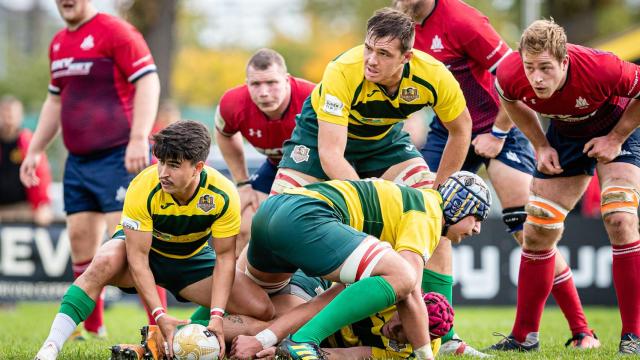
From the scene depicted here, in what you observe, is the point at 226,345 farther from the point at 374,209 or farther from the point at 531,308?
the point at 531,308

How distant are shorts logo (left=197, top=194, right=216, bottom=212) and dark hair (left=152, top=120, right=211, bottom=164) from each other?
0.25 metres

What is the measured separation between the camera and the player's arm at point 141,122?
7359mm

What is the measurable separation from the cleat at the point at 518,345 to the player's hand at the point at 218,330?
2102 millimetres

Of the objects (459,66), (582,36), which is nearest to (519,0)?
(582,36)

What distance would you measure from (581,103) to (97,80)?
3.73m

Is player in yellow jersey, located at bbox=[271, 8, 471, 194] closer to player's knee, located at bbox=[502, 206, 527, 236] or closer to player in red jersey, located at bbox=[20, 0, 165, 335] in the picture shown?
player's knee, located at bbox=[502, 206, 527, 236]

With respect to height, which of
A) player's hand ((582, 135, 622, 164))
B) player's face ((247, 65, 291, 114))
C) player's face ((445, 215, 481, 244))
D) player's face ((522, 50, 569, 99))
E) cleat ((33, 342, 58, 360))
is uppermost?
player's face ((522, 50, 569, 99))

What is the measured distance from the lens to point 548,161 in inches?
263

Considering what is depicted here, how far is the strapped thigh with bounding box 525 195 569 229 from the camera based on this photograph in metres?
6.72

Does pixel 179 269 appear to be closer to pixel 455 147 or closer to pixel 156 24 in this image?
pixel 455 147

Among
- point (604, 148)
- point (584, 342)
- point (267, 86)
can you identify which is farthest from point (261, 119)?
point (584, 342)

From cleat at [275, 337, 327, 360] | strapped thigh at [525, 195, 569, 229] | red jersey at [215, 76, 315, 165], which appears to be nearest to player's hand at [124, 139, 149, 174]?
→ red jersey at [215, 76, 315, 165]

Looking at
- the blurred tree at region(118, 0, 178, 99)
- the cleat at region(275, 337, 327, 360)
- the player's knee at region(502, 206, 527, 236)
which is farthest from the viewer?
the blurred tree at region(118, 0, 178, 99)

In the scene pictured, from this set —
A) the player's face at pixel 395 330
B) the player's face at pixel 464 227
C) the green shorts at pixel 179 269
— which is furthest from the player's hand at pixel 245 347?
the player's face at pixel 464 227
